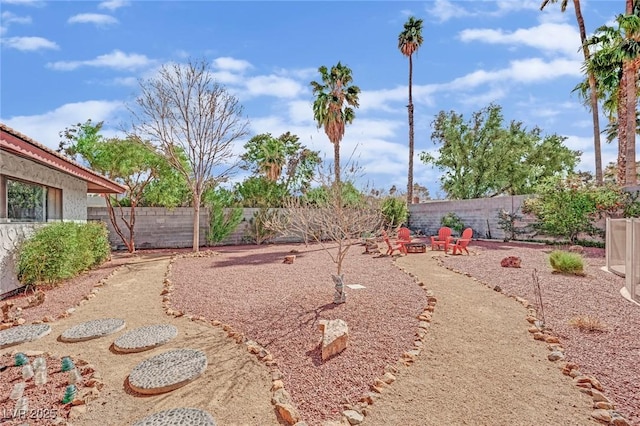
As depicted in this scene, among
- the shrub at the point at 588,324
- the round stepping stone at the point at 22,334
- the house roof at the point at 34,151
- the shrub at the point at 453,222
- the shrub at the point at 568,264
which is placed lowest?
the round stepping stone at the point at 22,334

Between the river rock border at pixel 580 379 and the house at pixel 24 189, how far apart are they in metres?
8.06

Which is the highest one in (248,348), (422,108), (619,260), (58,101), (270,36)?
(422,108)

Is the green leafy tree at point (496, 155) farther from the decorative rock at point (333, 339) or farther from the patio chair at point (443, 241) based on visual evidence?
the decorative rock at point (333, 339)

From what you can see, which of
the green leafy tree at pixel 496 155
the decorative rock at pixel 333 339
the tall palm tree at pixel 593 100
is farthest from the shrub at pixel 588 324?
the green leafy tree at pixel 496 155

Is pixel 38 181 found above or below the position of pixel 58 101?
below

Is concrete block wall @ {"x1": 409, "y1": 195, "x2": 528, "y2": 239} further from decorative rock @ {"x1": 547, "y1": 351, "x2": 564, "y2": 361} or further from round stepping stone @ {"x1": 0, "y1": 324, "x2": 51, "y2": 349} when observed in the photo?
round stepping stone @ {"x1": 0, "y1": 324, "x2": 51, "y2": 349}

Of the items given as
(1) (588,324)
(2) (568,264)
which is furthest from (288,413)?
(2) (568,264)

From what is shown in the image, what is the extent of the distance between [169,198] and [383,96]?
34.5ft

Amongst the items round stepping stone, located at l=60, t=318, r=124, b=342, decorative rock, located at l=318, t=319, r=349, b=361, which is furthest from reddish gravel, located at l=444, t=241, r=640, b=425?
round stepping stone, located at l=60, t=318, r=124, b=342

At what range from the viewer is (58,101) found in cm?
754

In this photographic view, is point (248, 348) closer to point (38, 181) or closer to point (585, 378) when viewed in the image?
point (585, 378)

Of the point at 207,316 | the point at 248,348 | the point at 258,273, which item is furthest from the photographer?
the point at 258,273

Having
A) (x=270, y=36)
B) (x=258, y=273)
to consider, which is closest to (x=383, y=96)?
(x=270, y=36)

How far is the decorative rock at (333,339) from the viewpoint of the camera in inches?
154
